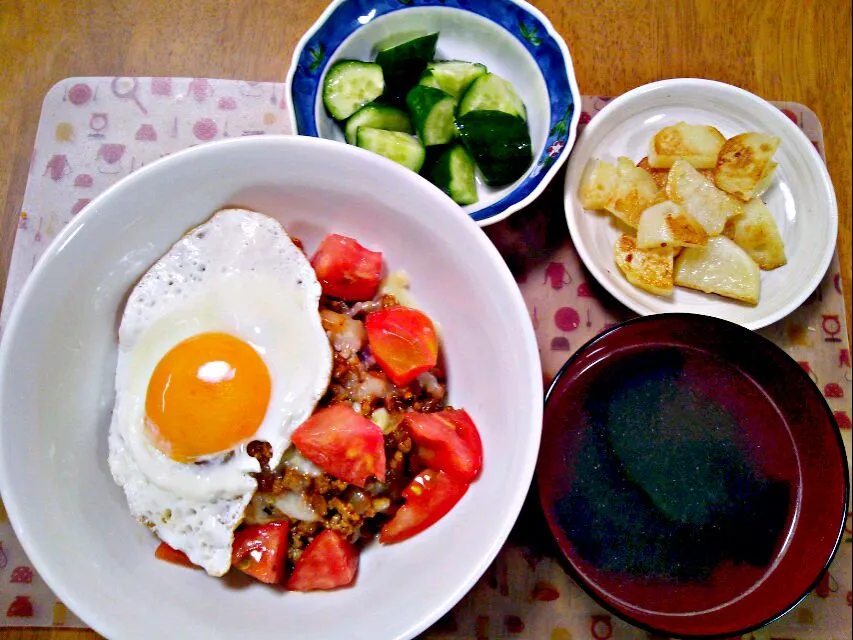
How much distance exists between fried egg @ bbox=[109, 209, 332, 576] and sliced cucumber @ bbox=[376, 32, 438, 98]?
0.82 metres

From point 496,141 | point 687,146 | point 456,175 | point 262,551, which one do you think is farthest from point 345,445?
point 687,146

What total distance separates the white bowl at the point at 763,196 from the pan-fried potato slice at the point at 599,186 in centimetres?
4

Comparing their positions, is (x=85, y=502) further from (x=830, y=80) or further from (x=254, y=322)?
(x=830, y=80)

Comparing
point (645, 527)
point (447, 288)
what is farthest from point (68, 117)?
point (645, 527)

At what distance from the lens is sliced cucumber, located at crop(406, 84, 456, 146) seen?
2.35 m

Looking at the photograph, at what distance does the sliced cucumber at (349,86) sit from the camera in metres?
2.37

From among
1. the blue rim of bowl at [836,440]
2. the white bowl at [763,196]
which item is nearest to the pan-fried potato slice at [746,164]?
the white bowl at [763,196]

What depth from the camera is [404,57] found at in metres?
2.39

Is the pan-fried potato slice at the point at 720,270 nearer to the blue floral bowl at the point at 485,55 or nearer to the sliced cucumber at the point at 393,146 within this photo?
the blue floral bowl at the point at 485,55

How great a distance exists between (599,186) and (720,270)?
54cm

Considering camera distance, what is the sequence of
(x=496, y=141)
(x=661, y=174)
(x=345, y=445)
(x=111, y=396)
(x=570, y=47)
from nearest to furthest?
1. (x=345, y=445)
2. (x=111, y=396)
3. (x=496, y=141)
4. (x=661, y=174)
5. (x=570, y=47)

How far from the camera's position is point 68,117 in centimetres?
249

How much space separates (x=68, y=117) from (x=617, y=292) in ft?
7.05

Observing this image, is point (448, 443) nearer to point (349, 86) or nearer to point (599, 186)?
point (599, 186)
